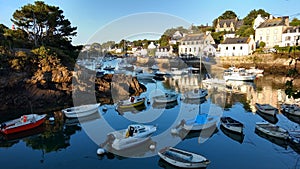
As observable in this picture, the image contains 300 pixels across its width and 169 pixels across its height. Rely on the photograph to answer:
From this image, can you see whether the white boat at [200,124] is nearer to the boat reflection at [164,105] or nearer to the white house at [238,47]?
the boat reflection at [164,105]

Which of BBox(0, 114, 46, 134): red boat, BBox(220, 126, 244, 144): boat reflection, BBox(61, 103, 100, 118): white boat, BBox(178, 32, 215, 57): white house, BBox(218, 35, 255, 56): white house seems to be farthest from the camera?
BBox(178, 32, 215, 57): white house

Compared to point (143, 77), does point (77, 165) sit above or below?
below

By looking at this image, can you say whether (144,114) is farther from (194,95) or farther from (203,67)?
(203,67)

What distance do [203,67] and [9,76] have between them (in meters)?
37.3

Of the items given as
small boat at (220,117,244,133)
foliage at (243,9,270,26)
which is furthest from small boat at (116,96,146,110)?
foliage at (243,9,270,26)

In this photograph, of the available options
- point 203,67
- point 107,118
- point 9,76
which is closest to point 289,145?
point 107,118

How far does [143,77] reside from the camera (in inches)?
1572

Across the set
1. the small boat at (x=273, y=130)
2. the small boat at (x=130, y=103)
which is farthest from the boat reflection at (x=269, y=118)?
the small boat at (x=130, y=103)

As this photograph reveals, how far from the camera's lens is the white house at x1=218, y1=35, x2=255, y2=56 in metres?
46.4

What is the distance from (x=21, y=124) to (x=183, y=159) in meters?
10.7

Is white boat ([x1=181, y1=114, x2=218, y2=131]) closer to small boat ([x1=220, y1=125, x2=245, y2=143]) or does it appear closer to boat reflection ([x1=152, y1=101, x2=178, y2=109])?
small boat ([x1=220, y1=125, x2=245, y2=143])

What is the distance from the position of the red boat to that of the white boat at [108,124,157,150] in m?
6.08

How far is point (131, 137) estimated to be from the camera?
12109 millimetres

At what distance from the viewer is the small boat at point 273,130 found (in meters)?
12.5
